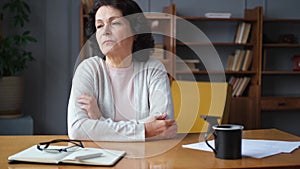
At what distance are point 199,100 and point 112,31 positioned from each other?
103 cm

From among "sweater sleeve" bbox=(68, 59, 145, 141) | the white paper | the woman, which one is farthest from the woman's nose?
the white paper

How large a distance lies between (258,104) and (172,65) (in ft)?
3.33

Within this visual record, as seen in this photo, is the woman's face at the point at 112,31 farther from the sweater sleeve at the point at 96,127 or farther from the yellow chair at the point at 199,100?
the yellow chair at the point at 199,100

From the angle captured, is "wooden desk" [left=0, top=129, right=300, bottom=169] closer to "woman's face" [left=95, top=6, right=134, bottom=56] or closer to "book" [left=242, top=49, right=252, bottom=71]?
"woman's face" [left=95, top=6, right=134, bottom=56]

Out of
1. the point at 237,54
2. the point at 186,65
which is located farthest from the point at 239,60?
the point at 186,65

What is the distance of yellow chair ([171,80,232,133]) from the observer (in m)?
2.60

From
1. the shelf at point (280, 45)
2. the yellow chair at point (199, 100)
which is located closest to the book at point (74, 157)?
the yellow chair at point (199, 100)

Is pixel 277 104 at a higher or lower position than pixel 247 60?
lower

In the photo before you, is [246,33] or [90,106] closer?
[90,106]

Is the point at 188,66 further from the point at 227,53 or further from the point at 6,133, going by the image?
the point at 6,133

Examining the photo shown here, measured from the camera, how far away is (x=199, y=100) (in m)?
2.75

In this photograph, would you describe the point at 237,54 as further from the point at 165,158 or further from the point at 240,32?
the point at 165,158

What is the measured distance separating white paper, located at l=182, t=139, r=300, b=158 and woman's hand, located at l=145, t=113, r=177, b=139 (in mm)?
132

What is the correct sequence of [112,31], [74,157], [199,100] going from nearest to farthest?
[74,157], [112,31], [199,100]
